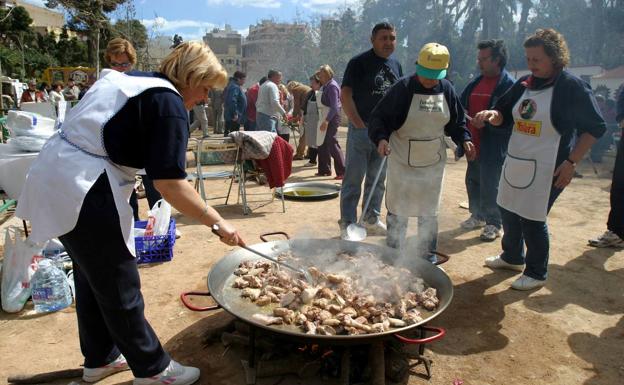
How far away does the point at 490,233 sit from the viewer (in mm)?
4949

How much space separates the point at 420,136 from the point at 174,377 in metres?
2.65

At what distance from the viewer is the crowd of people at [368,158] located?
6.14 ft

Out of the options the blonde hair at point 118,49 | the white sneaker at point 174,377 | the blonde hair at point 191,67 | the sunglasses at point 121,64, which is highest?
the blonde hair at point 118,49

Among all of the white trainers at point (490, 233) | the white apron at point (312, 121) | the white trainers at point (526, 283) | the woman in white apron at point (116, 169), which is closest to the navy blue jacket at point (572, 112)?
the white trainers at point (526, 283)

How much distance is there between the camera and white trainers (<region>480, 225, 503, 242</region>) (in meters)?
4.92

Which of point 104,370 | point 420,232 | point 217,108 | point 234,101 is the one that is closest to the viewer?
point 104,370

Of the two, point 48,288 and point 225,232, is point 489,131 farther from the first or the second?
point 48,288

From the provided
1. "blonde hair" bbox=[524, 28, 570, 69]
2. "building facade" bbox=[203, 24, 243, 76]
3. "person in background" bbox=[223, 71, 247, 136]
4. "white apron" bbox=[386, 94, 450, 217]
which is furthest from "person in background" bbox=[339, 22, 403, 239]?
"building facade" bbox=[203, 24, 243, 76]

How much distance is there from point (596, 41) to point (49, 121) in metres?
42.7

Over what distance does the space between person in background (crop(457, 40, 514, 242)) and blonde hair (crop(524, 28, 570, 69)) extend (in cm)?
137

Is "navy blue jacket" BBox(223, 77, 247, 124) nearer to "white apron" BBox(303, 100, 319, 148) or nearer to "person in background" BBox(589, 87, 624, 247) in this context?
"white apron" BBox(303, 100, 319, 148)

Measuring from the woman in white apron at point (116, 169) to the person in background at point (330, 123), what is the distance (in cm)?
582

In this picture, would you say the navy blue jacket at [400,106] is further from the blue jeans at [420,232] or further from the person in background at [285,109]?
the person in background at [285,109]

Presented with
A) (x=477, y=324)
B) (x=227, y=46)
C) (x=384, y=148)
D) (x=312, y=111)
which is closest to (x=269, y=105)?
(x=312, y=111)
